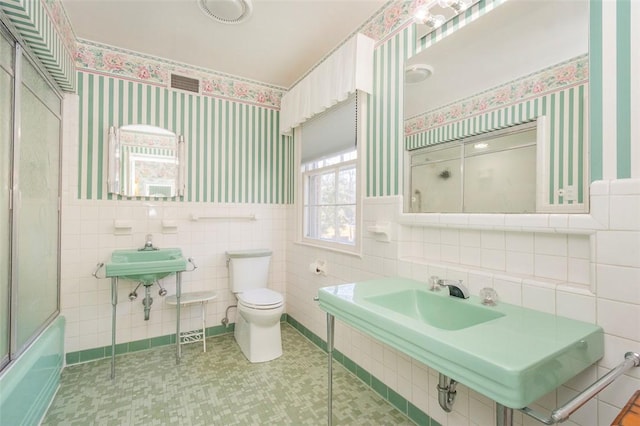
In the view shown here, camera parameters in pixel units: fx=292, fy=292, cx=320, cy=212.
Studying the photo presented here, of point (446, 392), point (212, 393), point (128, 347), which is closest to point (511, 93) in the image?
point (446, 392)

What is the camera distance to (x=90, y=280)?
7.75 ft

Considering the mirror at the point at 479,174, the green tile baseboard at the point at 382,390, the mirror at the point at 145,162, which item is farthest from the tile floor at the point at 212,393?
the mirror at the point at 145,162

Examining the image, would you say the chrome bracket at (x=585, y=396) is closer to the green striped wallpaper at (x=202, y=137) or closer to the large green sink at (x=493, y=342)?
the large green sink at (x=493, y=342)

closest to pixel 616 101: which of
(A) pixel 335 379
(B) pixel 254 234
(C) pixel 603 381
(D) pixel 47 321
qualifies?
(C) pixel 603 381

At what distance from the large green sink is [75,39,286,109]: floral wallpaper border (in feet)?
7.91

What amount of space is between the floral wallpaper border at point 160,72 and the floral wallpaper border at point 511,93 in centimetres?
188

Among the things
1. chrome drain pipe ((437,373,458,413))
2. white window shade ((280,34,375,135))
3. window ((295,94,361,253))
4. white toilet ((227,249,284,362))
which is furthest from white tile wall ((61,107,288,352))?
chrome drain pipe ((437,373,458,413))

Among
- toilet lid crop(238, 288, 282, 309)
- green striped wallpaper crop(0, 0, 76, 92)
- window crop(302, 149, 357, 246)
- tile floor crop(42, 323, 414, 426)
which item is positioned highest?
green striped wallpaper crop(0, 0, 76, 92)

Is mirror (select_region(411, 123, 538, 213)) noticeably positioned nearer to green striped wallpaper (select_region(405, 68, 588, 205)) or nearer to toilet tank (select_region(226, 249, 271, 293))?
green striped wallpaper (select_region(405, 68, 588, 205))

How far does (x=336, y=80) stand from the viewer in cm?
215

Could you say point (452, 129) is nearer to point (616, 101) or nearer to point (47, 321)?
point (616, 101)

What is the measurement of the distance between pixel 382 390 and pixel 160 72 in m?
3.10

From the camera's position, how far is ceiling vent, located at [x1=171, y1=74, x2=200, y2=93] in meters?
2.67

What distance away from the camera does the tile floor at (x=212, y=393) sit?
1687 mm
